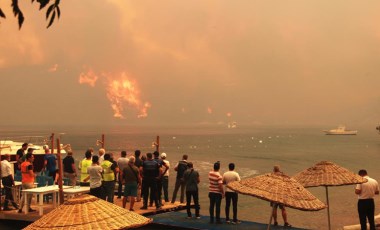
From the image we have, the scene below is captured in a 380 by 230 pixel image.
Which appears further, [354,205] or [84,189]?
[354,205]

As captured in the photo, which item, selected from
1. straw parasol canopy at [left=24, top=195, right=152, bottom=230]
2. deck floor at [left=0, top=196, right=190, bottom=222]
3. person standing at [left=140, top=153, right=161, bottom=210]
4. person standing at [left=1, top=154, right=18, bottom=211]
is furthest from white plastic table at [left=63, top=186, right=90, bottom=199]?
straw parasol canopy at [left=24, top=195, right=152, bottom=230]

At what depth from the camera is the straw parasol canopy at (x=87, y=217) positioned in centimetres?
752

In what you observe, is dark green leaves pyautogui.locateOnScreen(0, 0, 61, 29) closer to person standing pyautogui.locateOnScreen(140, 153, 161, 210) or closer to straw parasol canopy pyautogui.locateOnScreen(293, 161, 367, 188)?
straw parasol canopy pyautogui.locateOnScreen(293, 161, 367, 188)

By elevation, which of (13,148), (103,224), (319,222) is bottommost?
(319,222)

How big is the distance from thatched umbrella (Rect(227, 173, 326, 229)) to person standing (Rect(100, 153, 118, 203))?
195 inches

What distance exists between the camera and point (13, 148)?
32062mm

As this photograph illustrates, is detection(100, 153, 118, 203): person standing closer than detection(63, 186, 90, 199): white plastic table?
Yes

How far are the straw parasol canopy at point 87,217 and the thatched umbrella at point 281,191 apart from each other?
3654 millimetres

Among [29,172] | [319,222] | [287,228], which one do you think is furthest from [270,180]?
[319,222]

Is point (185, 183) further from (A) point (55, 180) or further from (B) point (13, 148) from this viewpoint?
(B) point (13, 148)

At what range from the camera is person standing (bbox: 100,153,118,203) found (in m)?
14.9

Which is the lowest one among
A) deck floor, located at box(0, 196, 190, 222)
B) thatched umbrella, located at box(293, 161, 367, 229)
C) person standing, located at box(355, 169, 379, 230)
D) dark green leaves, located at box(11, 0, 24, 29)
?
deck floor, located at box(0, 196, 190, 222)

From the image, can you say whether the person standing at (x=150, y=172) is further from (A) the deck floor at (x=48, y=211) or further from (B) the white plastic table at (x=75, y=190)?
(B) the white plastic table at (x=75, y=190)

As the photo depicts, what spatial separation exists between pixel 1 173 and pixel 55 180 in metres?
2.54
